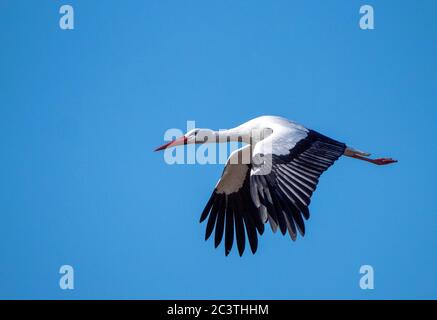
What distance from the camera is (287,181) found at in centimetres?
938

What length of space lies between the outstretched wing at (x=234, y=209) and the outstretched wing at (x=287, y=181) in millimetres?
1153

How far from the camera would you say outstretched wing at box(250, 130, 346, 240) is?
9.21 metres

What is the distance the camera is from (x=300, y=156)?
388 inches

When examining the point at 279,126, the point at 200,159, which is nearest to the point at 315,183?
the point at 279,126

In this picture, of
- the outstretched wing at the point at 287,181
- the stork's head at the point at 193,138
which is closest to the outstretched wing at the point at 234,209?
the stork's head at the point at 193,138

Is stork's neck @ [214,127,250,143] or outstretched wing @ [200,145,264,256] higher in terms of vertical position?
stork's neck @ [214,127,250,143]

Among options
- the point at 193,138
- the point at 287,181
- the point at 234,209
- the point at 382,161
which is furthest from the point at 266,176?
the point at 382,161

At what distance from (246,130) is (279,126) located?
2.05ft

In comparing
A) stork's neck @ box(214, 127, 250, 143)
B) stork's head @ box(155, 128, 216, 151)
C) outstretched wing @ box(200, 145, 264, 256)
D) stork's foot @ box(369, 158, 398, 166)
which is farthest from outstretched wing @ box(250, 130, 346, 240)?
stork's foot @ box(369, 158, 398, 166)

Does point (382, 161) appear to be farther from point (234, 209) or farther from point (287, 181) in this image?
point (287, 181)

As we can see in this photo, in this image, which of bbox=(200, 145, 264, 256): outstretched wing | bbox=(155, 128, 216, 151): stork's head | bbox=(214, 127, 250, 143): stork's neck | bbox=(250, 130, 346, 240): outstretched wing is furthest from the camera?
bbox=(155, 128, 216, 151): stork's head

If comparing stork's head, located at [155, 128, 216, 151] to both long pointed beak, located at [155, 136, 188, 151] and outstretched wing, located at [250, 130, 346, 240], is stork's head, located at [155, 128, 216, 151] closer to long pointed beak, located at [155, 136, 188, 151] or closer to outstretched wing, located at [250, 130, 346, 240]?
long pointed beak, located at [155, 136, 188, 151]

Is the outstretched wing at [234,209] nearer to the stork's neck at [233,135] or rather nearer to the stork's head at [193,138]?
the stork's neck at [233,135]
